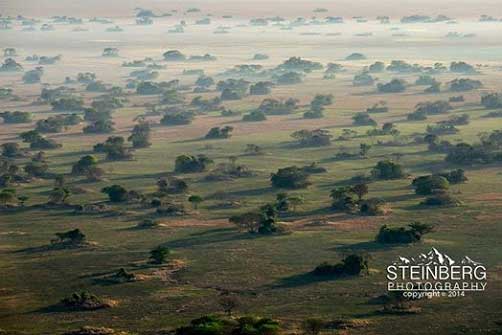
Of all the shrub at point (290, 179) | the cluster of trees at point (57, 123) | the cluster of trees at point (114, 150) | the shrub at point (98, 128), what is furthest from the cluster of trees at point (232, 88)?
the shrub at point (290, 179)

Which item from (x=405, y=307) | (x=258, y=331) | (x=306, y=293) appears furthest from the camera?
(x=306, y=293)

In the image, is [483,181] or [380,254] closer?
[380,254]

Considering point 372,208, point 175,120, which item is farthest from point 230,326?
point 175,120

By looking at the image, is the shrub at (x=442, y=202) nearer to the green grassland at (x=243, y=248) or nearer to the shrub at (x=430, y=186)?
the green grassland at (x=243, y=248)

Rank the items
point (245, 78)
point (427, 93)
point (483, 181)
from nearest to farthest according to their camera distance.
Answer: point (483, 181) → point (427, 93) → point (245, 78)

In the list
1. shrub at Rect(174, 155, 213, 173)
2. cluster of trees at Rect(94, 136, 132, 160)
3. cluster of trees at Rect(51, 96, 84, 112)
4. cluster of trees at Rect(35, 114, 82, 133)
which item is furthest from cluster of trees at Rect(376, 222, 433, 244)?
cluster of trees at Rect(51, 96, 84, 112)

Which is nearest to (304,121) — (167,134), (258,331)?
(167,134)

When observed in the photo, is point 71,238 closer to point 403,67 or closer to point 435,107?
point 435,107

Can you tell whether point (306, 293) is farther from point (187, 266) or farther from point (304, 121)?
point (304, 121)
